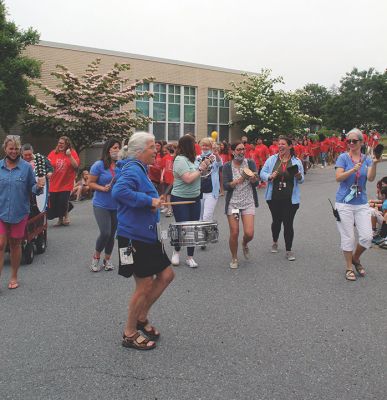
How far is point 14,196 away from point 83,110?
11.6m

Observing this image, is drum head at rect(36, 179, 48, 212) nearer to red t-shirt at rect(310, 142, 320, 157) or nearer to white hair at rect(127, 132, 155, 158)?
white hair at rect(127, 132, 155, 158)

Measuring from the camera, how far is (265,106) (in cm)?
2680

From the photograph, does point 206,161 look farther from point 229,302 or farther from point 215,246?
point 215,246

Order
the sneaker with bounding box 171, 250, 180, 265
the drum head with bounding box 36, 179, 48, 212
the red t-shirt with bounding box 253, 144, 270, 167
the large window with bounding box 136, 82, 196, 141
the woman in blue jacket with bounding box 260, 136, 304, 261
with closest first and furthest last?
the sneaker with bounding box 171, 250, 180, 265
the woman in blue jacket with bounding box 260, 136, 304, 261
the drum head with bounding box 36, 179, 48, 212
the red t-shirt with bounding box 253, 144, 270, 167
the large window with bounding box 136, 82, 196, 141

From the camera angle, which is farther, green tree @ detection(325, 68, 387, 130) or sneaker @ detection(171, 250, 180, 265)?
green tree @ detection(325, 68, 387, 130)

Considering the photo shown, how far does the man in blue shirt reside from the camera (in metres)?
5.60

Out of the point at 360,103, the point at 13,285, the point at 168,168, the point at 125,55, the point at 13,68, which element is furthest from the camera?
the point at 360,103

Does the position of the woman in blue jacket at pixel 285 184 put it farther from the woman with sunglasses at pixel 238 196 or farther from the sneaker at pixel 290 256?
the woman with sunglasses at pixel 238 196

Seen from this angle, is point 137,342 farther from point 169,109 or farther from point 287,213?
point 169,109

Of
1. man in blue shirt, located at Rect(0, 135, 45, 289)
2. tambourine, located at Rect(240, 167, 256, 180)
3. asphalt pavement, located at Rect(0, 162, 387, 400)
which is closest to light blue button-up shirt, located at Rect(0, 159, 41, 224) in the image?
man in blue shirt, located at Rect(0, 135, 45, 289)

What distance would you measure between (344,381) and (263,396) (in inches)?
26.4

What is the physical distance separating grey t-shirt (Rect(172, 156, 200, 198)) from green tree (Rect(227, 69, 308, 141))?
67.7 feet

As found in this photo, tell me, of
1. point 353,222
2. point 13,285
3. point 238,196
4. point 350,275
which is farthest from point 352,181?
point 13,285

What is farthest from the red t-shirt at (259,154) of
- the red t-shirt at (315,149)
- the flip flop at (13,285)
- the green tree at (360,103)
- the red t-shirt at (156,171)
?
the green tree at (360,103)
